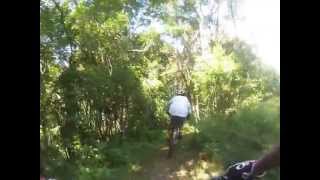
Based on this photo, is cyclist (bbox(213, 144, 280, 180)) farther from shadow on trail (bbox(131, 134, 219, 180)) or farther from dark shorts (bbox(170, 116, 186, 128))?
dark shorts (bbox(170, 116, 186, 128))

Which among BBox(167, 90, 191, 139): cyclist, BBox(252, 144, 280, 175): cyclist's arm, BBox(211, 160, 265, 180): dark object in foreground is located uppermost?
BBox(167, 90, 191, 139): cyclist

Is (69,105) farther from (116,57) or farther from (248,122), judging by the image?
(248,122)

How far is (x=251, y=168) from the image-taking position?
1666 mm

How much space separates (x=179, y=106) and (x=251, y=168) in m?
0.36

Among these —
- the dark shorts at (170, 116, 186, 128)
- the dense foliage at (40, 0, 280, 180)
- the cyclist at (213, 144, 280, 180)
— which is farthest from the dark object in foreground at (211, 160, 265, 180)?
the dark shorts at (170, 116, 186, 128)

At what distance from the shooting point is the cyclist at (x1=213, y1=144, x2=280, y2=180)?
1.65 m

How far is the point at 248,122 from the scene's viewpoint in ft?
5.49

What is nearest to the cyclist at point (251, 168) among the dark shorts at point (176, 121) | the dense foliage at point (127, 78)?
the dense foliage at point (127, 78)

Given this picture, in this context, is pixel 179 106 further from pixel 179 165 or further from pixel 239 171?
pixel 239 171

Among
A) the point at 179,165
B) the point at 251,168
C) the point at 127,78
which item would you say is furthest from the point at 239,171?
the point at 127,78
